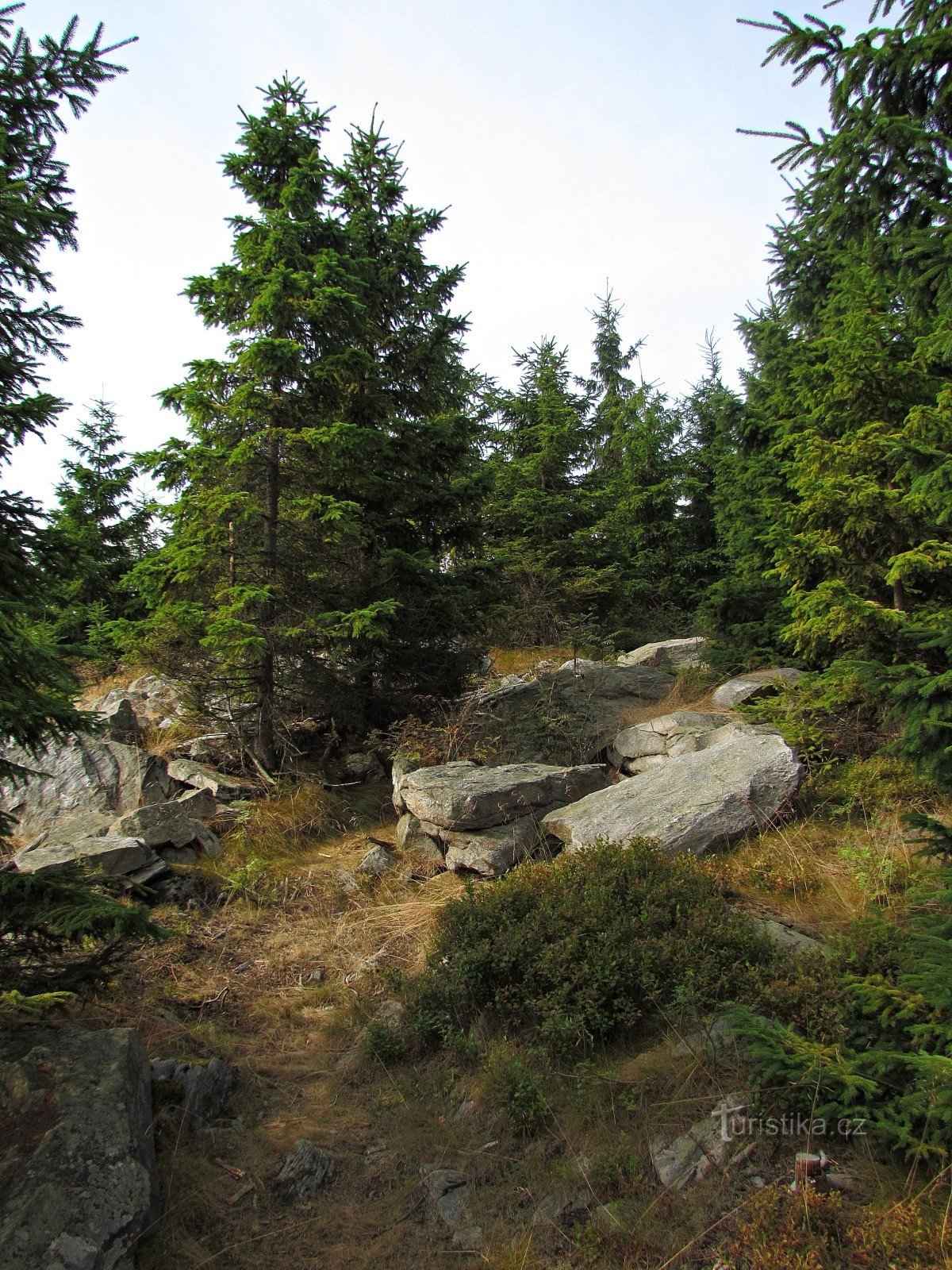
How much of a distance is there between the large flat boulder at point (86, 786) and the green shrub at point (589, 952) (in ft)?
15.9

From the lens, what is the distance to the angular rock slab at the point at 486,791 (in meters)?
6.86

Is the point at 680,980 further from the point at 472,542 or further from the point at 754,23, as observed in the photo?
the point at 472,542

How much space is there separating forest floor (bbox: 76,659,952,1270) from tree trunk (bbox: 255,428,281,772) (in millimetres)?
2516

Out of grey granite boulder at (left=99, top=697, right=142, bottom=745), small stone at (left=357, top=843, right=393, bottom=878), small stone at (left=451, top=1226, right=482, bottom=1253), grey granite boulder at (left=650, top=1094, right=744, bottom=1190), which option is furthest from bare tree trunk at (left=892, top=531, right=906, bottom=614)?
grey granite boulder at (left=99, top=697, right=142, bottom=745)

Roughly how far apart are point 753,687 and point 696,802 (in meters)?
3.74

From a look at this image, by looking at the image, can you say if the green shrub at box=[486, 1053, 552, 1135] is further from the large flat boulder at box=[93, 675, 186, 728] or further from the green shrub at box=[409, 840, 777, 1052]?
the large flat boulder at box=[93, 675, 186, 728]

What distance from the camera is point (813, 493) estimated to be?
7.72 meters

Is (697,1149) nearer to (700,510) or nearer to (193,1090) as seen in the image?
(193,1090)

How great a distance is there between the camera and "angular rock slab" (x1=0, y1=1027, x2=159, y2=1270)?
2613mm

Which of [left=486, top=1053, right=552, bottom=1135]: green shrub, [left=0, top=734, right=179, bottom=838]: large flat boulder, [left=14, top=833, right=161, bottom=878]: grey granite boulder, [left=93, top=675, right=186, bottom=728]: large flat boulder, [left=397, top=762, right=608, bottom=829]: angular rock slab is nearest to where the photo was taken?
[left=486, top=1053, right=552, bottom=1135]: green shrub

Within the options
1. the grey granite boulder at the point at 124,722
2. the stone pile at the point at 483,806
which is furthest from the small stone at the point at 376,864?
the grey granite boulder at the point at 124,722

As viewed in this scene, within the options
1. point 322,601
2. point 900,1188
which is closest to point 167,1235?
point 900,1188

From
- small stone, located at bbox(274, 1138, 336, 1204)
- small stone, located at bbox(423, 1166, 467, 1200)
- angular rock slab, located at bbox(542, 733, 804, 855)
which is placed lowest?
small stone, located at bbox(423, 1166, 467, 1200)

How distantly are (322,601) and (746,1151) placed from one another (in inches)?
299
